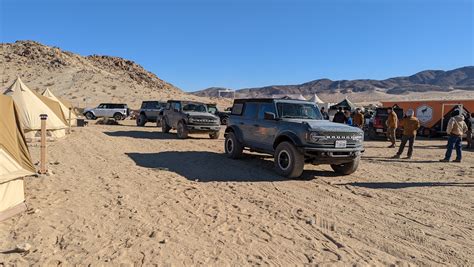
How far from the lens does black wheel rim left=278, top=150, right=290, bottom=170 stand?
8.86 m

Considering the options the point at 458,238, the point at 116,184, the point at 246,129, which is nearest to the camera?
the point at 458,238

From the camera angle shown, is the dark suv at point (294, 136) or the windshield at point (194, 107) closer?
the dark suv at point (294, 136)

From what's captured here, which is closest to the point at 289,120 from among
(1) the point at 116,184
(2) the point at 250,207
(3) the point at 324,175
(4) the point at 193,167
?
(3) the point at 324,175

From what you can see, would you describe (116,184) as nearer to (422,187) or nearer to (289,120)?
(289,120)

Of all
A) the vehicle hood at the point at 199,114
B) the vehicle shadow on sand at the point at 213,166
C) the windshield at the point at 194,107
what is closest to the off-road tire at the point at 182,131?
the vehicle hood at the point at 199,114

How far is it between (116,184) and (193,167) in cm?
252

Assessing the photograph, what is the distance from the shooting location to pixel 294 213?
6094 millimetres

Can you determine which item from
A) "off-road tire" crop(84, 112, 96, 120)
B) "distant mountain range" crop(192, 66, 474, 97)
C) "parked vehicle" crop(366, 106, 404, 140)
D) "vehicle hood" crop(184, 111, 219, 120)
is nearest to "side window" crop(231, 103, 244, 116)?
"vehicle hood" crop(184, 111, 219, 120)

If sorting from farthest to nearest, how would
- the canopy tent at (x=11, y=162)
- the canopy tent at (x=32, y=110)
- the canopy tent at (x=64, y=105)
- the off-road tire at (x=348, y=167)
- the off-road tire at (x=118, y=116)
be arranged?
1. the off-road tire at (x=118, y=116)
2. the canopy tent at (x=64, y=105)
3. the canopy tent at (x=32, y=110)
4. the off-road tire at (x=348, y=167)
5. the canopy tent at (x=11, y=162)

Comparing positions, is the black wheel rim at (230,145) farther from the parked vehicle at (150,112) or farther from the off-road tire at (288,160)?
the parked vehicle at (150,112)

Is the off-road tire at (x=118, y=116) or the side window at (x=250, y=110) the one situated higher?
the side window at (x=250, y=110)

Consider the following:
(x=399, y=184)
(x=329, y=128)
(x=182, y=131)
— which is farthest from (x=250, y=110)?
(x=182, y=131)

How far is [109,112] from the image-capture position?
33.6 metres

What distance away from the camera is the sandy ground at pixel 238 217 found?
446 centimetres
